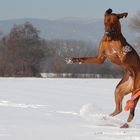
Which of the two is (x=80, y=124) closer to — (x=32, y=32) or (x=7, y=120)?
(x=7, y=120)

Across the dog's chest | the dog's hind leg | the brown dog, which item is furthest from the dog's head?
the dog's hind leg

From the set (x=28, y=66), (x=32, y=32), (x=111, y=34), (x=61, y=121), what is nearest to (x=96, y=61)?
(x=111, y=34)

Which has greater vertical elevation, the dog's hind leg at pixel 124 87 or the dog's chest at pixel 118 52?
the dog's chest at pixel 118 52

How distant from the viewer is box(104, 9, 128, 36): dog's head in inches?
243

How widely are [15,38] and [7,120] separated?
4538 cm

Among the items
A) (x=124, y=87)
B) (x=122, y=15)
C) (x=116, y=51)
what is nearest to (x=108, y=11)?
(x=122, y=15)

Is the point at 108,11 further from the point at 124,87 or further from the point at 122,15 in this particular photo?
the point at 124,87

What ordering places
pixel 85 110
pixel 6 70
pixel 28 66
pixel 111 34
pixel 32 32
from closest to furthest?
pixel 111 34
pixel 85 110
pixel 6 70
pixel 28 66
pixel 32 32

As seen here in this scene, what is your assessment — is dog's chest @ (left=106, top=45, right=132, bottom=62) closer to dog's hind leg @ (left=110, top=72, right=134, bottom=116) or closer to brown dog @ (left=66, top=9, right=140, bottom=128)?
brown dog @ (left=66, top=9, right=140, bottom=128)

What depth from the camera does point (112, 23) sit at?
243 inches

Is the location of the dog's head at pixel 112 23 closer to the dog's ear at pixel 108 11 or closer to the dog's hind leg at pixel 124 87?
the dog's ear at pixel 108 11

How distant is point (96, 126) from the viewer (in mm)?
6664

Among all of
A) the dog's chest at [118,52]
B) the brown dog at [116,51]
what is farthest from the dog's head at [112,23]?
the dog's chest at [118,52]

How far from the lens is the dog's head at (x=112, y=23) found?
617cm
